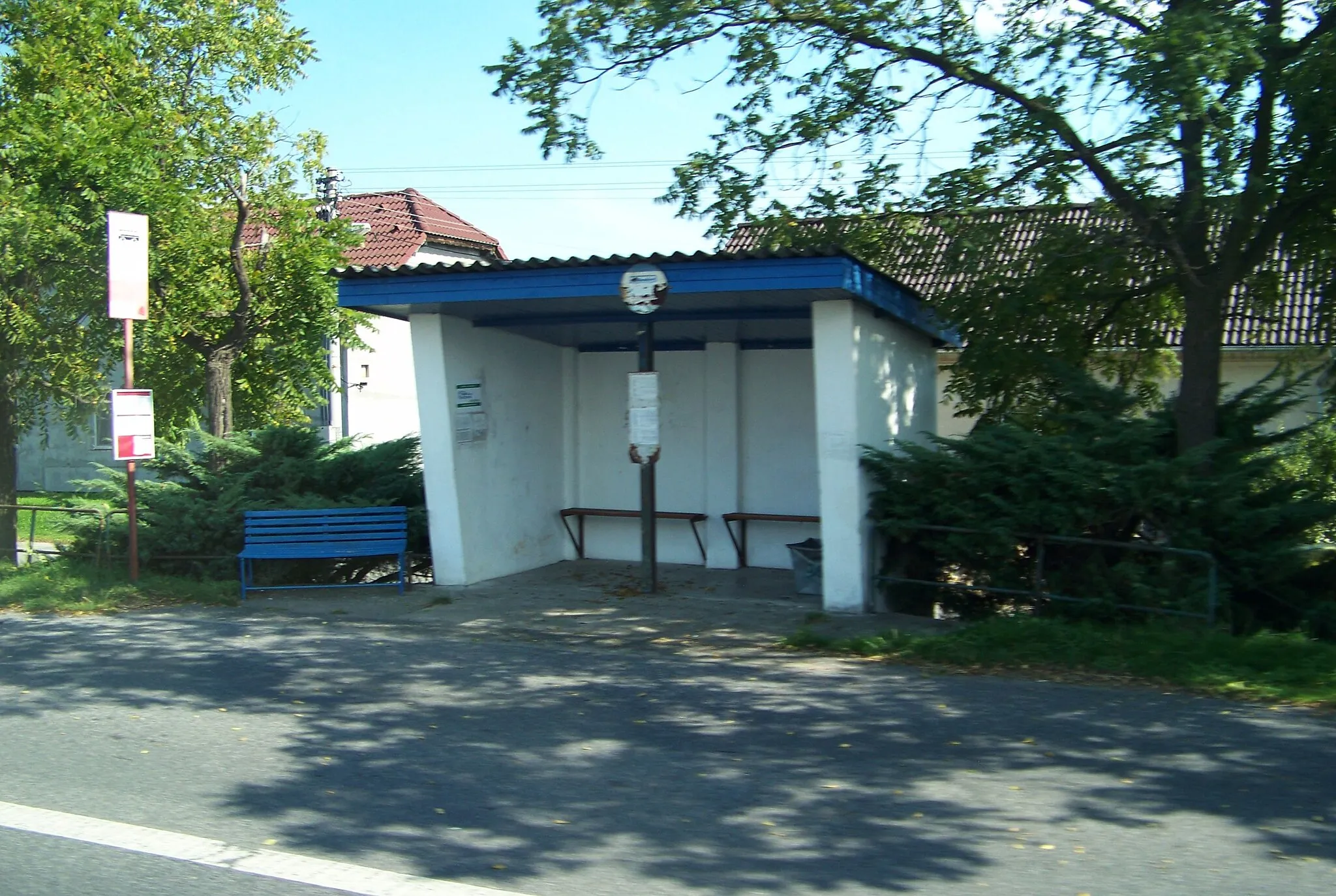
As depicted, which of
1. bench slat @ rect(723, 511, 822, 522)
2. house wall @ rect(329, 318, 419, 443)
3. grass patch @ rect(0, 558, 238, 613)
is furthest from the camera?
house wall @ rect(329, 318, 419, 443)

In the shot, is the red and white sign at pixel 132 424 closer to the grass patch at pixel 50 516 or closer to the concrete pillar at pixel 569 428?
the grass patch at pixel 50 516

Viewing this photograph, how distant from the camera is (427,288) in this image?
434 inches

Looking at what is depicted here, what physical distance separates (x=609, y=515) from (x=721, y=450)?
1.59 meters

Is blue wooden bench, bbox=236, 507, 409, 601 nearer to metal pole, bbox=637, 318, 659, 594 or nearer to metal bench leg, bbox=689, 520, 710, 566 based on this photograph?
metal pole, bbox=637, 318, 659, 594

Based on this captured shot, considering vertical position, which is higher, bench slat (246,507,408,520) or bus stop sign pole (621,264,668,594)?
bus stop sign pole (621,264,668,594)

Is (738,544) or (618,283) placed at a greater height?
(618,283)

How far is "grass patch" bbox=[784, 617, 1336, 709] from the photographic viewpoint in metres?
7.52

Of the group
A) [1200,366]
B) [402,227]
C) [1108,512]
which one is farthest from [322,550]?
[402,227]

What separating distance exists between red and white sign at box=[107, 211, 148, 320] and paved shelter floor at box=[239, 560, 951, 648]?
3.25 metres

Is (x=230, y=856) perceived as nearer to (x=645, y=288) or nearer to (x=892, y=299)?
(x=645, y=288)

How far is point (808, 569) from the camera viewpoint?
11.5m

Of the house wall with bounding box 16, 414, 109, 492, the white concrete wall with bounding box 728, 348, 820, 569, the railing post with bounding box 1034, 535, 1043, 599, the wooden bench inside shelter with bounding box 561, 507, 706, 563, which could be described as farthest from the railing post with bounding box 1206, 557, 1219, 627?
the house wall with bounding box 16, 414, 109, 492

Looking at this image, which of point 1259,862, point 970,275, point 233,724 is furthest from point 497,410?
point 1259,862

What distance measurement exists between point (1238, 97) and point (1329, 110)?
89 centimetres
